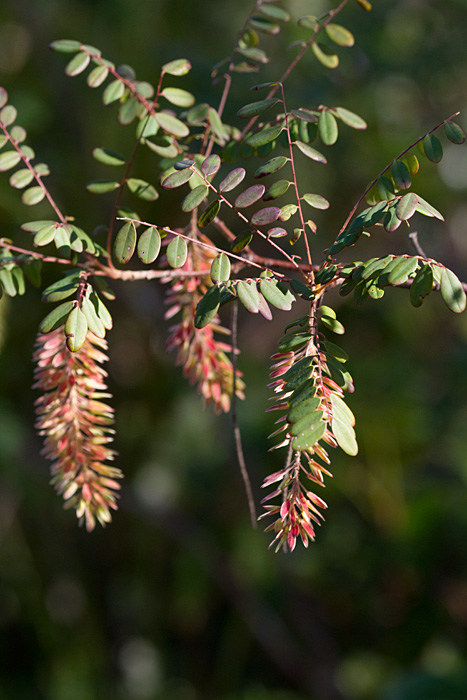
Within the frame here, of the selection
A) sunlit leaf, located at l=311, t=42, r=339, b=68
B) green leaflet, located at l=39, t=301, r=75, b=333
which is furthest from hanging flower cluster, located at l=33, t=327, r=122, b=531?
sunlit leaf, located at l=311, t=42, r=339, b=68

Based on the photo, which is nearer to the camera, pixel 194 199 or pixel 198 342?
pixel 194 199

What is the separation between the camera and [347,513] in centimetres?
199

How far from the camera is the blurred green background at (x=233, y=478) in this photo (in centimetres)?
177

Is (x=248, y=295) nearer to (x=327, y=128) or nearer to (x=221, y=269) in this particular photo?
(x=221, y=269)

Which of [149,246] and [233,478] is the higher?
[149,246]

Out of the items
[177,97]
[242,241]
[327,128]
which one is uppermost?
[177,97]

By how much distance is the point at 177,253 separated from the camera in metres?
0.53

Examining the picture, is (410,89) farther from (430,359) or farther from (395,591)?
(395,591)

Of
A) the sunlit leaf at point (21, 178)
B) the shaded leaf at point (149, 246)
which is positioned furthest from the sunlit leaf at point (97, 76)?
the shaded leaf at point (149, 246)

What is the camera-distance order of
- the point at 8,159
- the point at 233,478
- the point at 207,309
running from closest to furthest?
the point at 207,309
the point at 8,159
the point at 233,478

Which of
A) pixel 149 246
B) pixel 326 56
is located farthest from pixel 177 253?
pixel 326 56

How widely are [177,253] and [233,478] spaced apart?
5.65 feet

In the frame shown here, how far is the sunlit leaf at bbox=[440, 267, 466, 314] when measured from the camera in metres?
0.48

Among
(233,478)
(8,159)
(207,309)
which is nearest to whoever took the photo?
(207,309)
